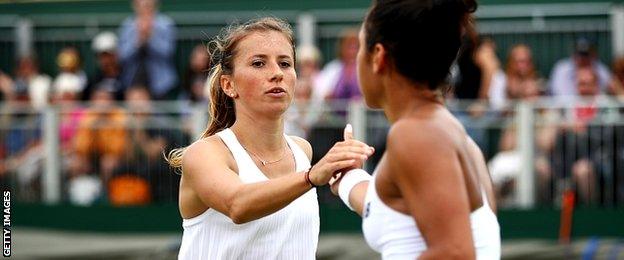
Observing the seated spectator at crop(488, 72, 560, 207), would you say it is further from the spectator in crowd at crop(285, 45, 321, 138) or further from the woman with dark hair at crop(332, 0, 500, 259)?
the woman with dark hair at crop(332, 0, 500, 259)

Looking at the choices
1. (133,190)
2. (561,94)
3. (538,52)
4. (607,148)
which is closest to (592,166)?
(607,148)

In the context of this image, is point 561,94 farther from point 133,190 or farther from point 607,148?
point 133,190

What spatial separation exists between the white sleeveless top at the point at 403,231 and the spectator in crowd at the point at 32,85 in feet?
38.3

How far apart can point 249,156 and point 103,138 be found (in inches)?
336

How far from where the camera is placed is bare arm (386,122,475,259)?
3.75 metres

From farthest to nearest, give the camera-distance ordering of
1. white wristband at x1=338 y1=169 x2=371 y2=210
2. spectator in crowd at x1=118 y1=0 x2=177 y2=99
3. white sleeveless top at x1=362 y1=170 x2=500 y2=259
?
spectator in crowd at x1=118 y1=0 x2=177 y2=99 → white wristband at x1=338 y1=169 x2=371 y2=210 → white sleeveless top at x1=362 y1=170 x2=500 y2=259

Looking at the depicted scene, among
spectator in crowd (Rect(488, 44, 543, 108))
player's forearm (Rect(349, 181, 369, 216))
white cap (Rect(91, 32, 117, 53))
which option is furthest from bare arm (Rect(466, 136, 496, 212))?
white cap (Rect(91, 32, 117, 53))

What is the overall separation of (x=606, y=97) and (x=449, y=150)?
29.7 feet

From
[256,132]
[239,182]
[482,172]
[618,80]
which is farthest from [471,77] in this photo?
[482,172]

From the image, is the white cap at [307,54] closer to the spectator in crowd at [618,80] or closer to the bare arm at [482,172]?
the spectator in crowd at [618,80]

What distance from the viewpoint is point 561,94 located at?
13.1m

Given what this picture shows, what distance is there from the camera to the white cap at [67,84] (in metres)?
14.9

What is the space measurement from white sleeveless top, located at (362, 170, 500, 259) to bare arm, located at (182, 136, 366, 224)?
0.46 meters

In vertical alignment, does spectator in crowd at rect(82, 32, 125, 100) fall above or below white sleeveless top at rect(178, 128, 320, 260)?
above
